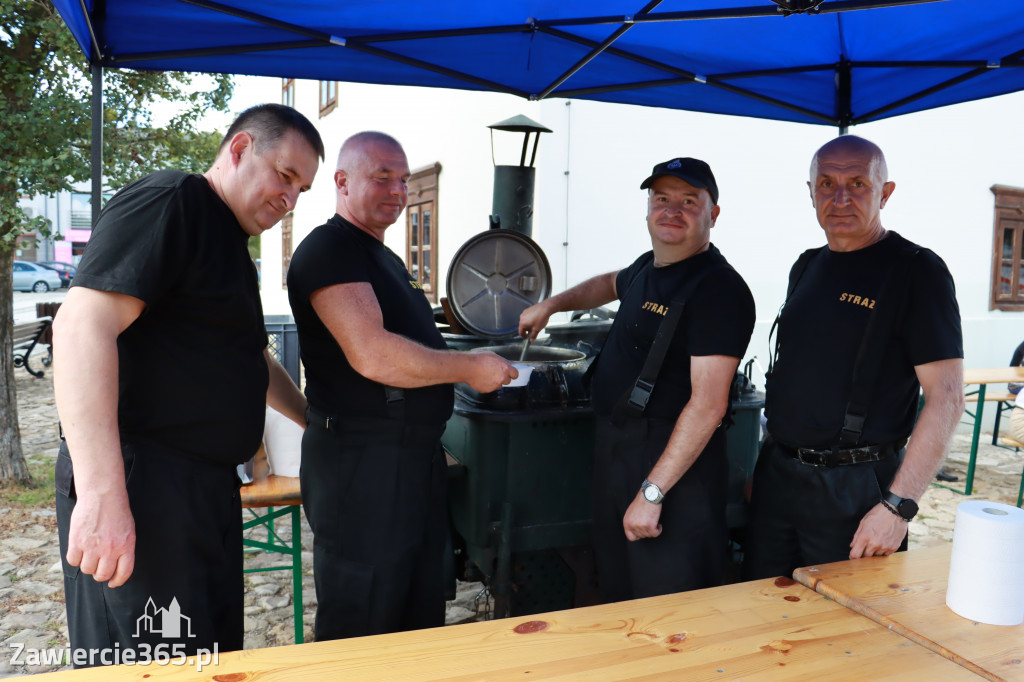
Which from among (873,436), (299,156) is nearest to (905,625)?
(873,436)

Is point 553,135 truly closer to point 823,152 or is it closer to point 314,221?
point 823,152

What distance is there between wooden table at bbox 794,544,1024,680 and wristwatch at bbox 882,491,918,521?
128 millimetres

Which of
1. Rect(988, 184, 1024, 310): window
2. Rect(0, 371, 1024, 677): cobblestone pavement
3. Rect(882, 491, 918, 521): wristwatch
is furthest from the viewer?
Rect(988, 184, 1024, 310): window

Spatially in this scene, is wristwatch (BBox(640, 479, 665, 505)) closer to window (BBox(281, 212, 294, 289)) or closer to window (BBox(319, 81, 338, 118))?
window (BBox(319, 81, 338, 118))

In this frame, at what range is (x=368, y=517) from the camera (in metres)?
2.34

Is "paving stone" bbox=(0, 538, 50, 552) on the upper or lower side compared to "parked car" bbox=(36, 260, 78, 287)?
lower

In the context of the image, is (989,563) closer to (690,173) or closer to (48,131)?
(690,173)

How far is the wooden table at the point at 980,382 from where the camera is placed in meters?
6.12

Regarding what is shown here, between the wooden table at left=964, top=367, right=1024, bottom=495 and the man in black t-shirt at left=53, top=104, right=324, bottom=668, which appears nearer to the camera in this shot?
the man in black t-shirt at left=53, top=104, right=324, bottom=668

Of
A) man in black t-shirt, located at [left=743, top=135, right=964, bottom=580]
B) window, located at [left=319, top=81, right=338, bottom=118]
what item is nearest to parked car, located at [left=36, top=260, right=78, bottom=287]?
window, located at [left=319, top=81, right=338, bottom=118]

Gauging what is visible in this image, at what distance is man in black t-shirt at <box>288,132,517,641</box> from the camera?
7.62 feet

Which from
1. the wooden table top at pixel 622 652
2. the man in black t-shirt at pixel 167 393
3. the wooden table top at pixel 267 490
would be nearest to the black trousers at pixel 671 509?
the wooden table top at pixel 622 652

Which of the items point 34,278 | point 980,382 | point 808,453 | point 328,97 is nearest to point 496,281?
point 808,453

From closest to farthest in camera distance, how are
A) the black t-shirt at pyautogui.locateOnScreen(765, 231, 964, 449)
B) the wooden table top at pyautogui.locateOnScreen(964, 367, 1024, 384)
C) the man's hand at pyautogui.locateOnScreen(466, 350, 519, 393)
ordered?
the black t-shirt at pyautogui.locateOnScreen(765, 231, 964, 449)
the man's hand at pyautogui.locateOnScreen(466, 350, 519, 393)
the wooden table top at pyautogui.locateOnScreen(964, 367, 1024, 384)
